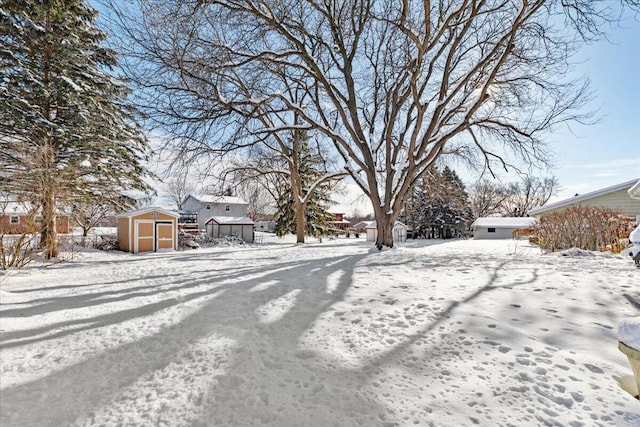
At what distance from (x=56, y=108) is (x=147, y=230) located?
19.5 feet

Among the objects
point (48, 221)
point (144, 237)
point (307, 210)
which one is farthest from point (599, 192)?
point (48, 221)

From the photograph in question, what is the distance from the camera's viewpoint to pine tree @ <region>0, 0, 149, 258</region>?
9.17 meters

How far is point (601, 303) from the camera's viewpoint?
12.7 ft

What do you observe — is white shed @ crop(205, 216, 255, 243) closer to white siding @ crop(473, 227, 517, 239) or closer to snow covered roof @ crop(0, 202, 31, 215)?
snow covered roof @ crop(0, 202, 31, 215)

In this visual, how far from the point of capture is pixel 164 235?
15.2m

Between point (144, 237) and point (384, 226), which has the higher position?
point (384, 226)

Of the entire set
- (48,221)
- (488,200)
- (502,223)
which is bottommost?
(502,223)

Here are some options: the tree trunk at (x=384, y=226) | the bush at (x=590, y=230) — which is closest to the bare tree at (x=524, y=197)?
the bush at (x=590, y=230)

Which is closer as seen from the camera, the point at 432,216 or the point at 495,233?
the point at 495,233

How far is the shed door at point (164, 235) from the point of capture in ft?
49.0

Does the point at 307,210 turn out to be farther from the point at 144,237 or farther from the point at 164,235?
the point at 144,237

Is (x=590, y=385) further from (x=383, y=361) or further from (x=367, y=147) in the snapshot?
(x=367, y=147)

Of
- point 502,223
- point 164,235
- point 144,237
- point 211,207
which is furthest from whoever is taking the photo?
point 211,207

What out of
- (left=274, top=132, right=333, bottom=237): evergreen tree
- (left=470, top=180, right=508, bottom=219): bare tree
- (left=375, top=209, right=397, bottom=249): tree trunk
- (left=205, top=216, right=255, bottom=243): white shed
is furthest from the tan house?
(left=470, top=180, right=508, bottom=219): bare tree
